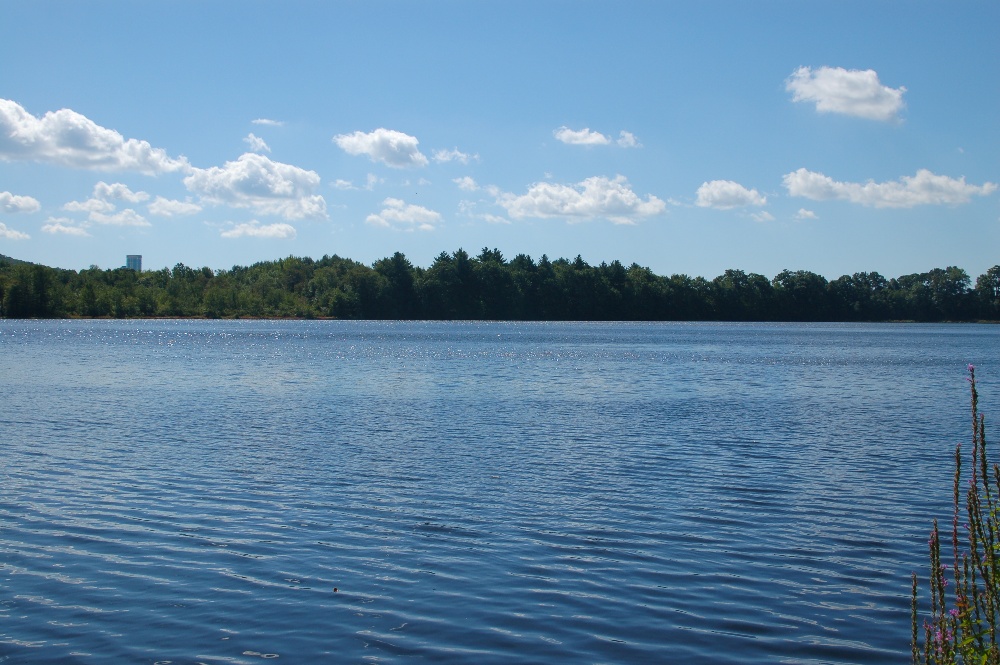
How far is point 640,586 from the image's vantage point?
12922 mm

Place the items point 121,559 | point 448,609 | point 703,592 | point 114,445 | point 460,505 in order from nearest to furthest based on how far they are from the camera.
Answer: point 448,609
point 703,592
point 121,559
point 460,505
point 114,445

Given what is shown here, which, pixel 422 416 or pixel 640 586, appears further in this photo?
pixel 422 416

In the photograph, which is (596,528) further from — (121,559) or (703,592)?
(121,559)

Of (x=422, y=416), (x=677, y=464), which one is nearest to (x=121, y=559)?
(x=677, y=464)

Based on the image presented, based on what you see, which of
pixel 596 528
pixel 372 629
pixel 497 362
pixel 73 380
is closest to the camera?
pixel 372 629

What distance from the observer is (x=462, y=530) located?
16.1m

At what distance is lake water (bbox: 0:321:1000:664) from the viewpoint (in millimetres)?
11031

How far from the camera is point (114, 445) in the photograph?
25.3m

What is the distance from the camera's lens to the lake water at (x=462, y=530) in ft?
36.2

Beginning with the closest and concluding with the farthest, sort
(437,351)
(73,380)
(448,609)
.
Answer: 1. (448,609)
2. (73,380)
3. (437,351)

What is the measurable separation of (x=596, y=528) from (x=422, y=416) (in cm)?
1863

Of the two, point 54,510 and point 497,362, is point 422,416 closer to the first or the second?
point 54,510

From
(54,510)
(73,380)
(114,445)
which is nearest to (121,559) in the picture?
(54,510)

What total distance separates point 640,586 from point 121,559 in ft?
26.3
